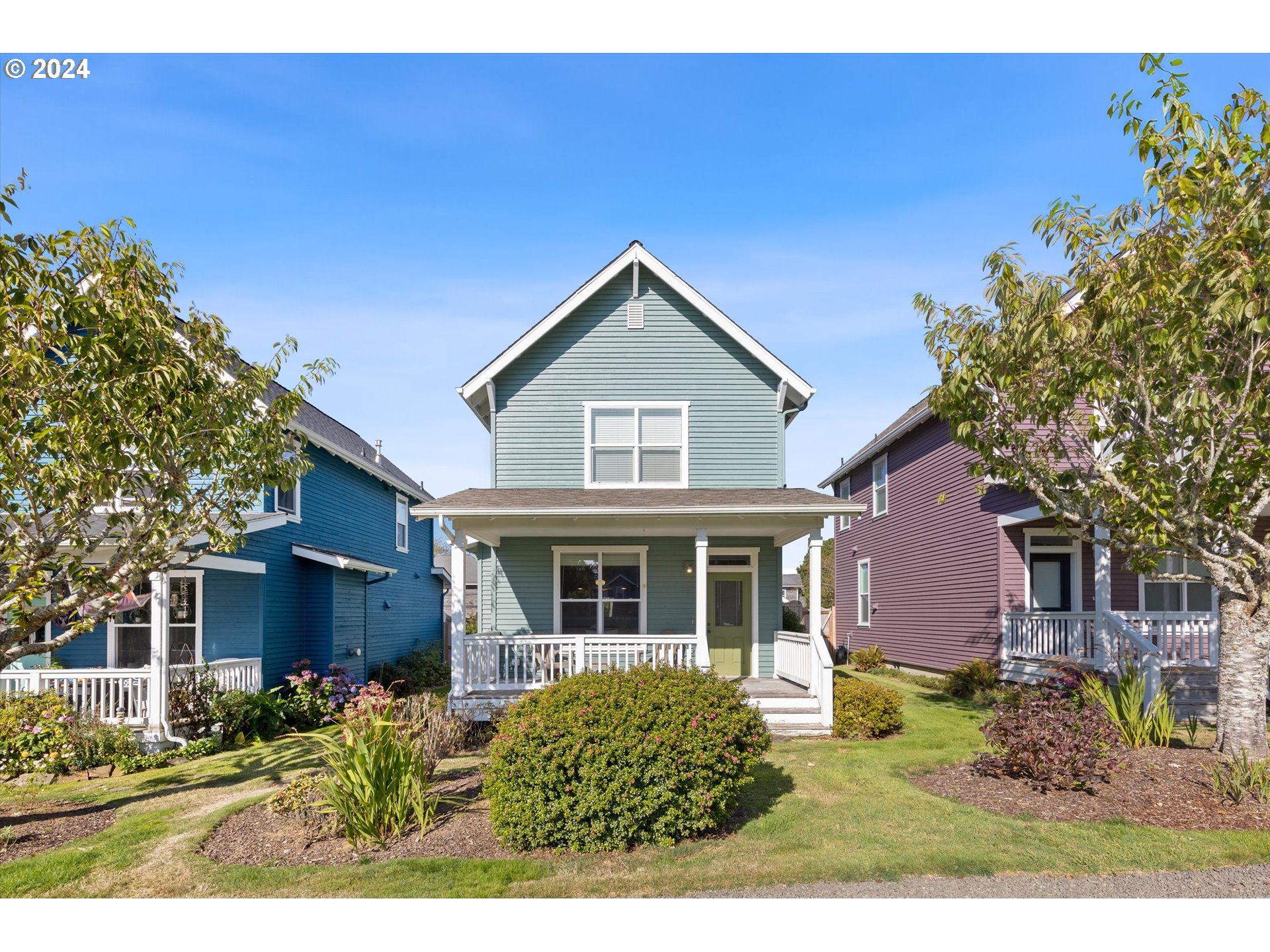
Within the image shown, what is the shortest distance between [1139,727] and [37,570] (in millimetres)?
12706

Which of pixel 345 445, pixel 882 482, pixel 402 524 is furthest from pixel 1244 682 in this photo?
pixel 402 524

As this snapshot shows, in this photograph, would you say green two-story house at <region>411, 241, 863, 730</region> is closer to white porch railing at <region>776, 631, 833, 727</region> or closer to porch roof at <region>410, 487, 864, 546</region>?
white porch railing at <region>776, 631, 833, 727</region>

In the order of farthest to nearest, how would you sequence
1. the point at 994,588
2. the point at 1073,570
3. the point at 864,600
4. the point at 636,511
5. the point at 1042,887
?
the point at 864,600 → the point at 994,588 → the point at 1073,570 → the point at 636,511 → the point at 1042,887

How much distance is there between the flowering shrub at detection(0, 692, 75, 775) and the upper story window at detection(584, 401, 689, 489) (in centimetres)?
900

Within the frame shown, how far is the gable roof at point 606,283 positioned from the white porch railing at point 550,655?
16.9 ft

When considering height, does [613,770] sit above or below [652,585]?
below

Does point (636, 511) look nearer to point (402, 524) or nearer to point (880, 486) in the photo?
point (402, 524)

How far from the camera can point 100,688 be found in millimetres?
12516

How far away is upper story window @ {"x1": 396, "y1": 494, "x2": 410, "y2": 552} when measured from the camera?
23.9 m

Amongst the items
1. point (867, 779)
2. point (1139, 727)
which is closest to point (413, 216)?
point (867, 779)

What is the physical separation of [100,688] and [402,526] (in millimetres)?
11980

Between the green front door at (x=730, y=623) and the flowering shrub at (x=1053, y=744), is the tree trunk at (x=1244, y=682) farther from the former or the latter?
the green front door at (x=730, y=623)

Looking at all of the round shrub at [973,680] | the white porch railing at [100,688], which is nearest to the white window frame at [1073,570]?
the round shrub at [973,680]

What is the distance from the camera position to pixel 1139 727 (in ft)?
34.6
